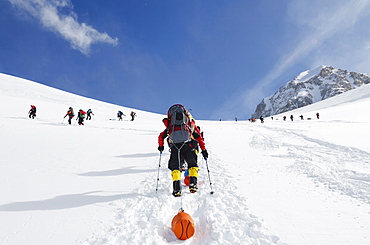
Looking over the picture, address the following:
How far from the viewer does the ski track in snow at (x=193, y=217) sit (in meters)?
2.88

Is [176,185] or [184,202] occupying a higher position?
[176,185]

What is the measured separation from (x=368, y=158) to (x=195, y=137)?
23.4ft

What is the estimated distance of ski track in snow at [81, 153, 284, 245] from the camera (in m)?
2.88

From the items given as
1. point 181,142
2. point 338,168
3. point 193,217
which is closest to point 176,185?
point 193,217

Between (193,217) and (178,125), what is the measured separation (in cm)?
202

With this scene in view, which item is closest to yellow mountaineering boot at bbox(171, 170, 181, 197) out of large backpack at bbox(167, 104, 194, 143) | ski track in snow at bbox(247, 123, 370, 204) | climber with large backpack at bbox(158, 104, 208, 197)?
climber with large backpack at bbox(158, 104, 208, 197)

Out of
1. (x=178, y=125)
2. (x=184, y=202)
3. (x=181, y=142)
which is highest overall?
(x=178, y=125)

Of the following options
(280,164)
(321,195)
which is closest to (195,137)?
(321,195)

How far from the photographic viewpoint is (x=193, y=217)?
360 centimetres

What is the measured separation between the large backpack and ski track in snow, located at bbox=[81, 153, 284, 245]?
1.38 m

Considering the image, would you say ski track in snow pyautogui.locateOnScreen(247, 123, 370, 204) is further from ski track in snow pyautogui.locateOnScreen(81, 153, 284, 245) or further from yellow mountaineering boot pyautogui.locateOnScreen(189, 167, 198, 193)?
yellow mountaineering boot pyautogui.locateOnScreen(189, 167, 198, 193)

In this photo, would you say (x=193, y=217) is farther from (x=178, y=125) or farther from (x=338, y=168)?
(x=338, y=168)

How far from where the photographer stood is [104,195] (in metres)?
4.42

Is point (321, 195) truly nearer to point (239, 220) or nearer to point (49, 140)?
point (239, 220)
